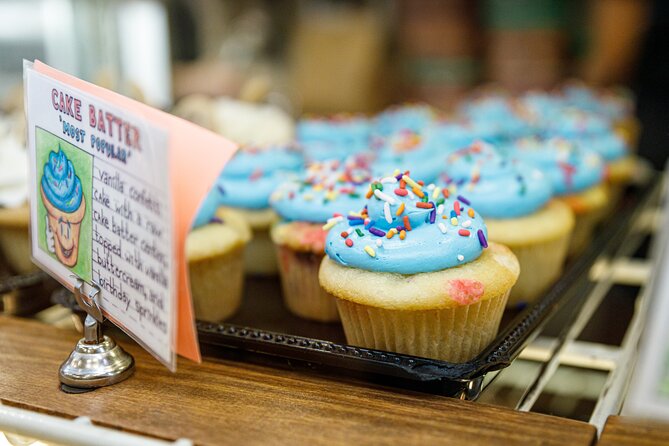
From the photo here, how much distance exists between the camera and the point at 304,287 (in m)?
2.13

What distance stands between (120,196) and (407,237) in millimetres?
644

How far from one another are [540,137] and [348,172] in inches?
56.7

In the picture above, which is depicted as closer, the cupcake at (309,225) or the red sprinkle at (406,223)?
the red sprinkle at (406,223)

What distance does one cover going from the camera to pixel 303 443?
1271mm

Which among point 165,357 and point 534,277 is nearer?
point 165,357

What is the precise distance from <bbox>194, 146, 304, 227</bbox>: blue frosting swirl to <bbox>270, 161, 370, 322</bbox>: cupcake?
0.22 m

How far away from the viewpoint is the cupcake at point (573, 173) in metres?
2.67

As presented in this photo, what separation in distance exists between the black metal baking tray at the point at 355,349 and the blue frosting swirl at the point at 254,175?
1.23ft

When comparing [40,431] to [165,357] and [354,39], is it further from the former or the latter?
[354,39]

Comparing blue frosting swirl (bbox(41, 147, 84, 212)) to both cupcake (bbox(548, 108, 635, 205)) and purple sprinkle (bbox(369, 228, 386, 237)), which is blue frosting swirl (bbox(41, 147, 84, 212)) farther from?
cupcake (bbox(548, 108, 635, 205))

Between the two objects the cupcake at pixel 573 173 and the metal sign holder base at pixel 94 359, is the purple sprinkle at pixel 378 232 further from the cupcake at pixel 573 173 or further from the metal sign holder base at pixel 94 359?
the cupcake at pixel 573 173

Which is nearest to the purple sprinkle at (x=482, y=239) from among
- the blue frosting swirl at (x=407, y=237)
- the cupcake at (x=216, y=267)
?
the blue frosting swirl at (x=407, y=237)

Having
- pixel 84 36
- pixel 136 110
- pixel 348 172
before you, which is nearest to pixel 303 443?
pixel 136 110

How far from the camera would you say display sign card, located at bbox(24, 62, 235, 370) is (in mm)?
1249
